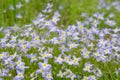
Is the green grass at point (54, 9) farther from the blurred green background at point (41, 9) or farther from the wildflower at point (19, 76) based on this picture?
the wildflower at point (19, 76)

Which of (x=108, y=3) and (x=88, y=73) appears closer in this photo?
(x=88, y=73)

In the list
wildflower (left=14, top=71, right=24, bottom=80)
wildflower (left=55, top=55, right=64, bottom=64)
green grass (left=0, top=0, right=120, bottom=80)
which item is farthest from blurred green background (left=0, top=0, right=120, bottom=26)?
wildflower (left=14, top=71, right=24, bottom=80)

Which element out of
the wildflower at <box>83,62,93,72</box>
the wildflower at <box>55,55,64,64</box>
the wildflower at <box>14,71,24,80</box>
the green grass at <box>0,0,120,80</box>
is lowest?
the wildflower at <box>14,71,24,80</box>

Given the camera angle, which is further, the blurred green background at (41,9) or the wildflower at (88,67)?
the blurred green background at (41,9)

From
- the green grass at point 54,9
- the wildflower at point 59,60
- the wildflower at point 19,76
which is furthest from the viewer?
the green grass at point 54,9

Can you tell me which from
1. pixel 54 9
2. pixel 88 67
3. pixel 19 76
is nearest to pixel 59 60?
pixel 88 67

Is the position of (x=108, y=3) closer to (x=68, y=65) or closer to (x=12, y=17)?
(x=12, y=17)

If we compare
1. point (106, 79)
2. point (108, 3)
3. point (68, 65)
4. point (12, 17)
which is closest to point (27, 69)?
point (68, 65)

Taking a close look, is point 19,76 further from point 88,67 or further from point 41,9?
point 41,9

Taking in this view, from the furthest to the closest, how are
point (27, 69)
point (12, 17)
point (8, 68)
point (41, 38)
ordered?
point (12, 17) < point (41, 38) < point (27, 69) < point (8, 68)

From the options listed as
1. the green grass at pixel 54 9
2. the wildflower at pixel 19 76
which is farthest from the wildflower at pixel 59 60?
the green grass at pixel 54 9

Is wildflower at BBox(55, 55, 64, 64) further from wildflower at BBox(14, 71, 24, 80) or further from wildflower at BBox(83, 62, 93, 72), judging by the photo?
wildflower at BBox(14, 71, 24, 80)
